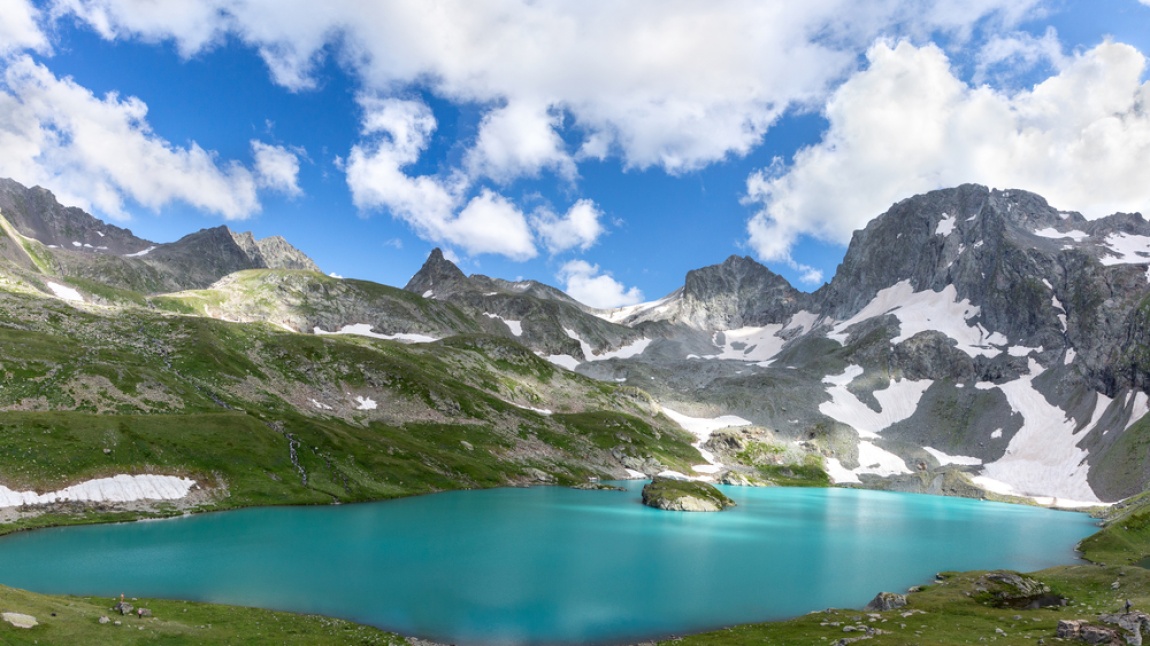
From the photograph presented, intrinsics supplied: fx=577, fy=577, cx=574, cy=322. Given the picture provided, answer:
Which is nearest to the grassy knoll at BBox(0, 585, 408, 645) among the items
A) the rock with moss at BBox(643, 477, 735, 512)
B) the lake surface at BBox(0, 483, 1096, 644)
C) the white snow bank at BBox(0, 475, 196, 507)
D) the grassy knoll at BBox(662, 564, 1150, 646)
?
the lake surface at BBox(0, 483, 1096, 644)

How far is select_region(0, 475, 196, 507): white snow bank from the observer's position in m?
67.4

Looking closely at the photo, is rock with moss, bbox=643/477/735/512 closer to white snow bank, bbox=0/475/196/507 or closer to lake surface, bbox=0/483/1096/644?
lake surface, bbox=0/483/1096/644

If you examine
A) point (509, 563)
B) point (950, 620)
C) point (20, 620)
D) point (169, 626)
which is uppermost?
point (20, 620)

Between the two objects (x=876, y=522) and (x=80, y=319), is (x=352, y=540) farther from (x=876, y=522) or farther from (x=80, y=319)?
Answer: (x=80, y=319)

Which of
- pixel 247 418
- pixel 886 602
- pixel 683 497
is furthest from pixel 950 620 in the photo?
pixel 247 418

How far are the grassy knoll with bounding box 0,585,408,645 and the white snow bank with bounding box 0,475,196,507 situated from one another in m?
43.0

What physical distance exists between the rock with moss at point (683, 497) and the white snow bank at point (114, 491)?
270 feet

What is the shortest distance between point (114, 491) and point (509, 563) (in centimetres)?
5626

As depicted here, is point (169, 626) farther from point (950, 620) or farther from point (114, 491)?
point (114, 491)

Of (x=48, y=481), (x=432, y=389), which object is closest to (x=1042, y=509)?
(x=432, y=389)

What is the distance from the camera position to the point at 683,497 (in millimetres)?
119375

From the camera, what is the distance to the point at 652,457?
7500 inches

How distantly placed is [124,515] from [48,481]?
31.5 ft

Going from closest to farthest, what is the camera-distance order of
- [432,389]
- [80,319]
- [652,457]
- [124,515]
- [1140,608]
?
[1140,608] < [124,515] < [80,319] < [432,389] < [652,457]
